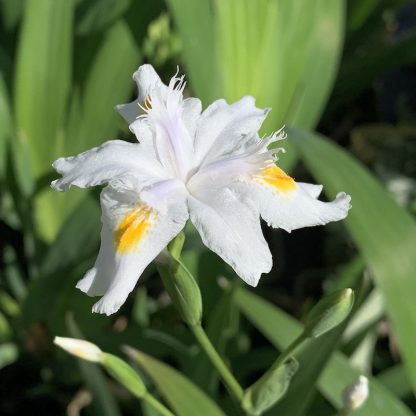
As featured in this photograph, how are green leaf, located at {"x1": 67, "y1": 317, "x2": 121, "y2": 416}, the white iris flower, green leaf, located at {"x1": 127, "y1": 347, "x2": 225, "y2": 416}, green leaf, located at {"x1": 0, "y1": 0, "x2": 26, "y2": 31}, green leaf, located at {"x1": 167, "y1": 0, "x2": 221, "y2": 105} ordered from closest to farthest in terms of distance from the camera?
the white iris flower, green leaf, located at {"x1": 127, "y1": 347, "x2": 225, "y2": 416}, green leaf, located at {"x1": 67, "y1": 317, "x2": 121, "y2": 416}, green leaf, located at {"x1": 167, "y1": 0, "x2": 221, "y2": 105}, green leaf, located at {"x1": 0, "y1": 0, "x2": 26, "y2": 31}

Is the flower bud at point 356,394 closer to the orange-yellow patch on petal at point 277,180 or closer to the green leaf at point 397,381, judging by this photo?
the orange-yellow patch on petal at point 277,180

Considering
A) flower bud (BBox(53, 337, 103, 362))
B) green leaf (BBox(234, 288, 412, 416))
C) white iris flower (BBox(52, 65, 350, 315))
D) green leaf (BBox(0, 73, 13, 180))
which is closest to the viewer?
white iris flower (BBox(52, 65, 350, 315))

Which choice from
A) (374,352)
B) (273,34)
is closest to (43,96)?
Result: (273,34)

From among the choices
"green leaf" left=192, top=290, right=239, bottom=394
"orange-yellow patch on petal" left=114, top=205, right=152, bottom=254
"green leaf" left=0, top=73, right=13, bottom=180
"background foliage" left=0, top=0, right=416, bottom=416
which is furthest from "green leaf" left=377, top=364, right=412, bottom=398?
"green leaf" left=0, top=73, right=13, bottom=180

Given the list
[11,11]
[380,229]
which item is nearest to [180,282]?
[380,229]

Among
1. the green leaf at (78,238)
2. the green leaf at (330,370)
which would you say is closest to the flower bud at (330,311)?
the green leaf at (330,370)

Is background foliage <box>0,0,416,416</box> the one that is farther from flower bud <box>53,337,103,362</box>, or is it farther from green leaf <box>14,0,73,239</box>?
flower bud <box>53,337,103,362</box>
